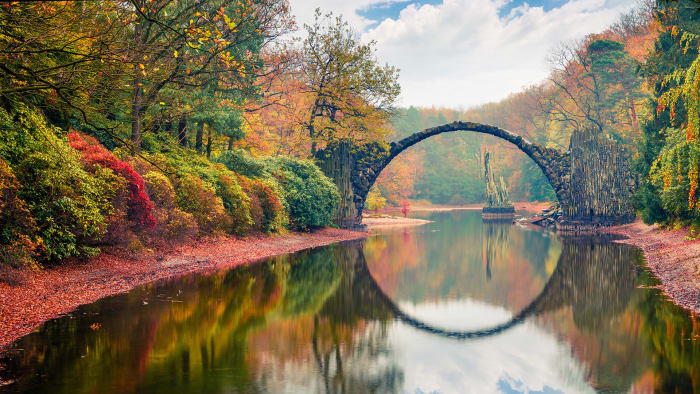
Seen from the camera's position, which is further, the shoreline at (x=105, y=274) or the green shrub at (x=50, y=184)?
the green shrub at (x=50, y=184)

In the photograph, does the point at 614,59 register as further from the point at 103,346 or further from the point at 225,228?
the point at 103,346

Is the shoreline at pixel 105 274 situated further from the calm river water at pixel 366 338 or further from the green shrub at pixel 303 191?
the green shrub at pixel 303 191

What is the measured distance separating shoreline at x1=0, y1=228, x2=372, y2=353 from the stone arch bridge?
9.73 m

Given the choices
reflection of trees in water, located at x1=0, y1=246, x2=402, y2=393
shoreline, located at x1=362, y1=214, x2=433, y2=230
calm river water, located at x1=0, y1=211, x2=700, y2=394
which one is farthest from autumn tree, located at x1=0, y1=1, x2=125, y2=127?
shoreline, located at x1=362, y1=214, x2=433, y2=230

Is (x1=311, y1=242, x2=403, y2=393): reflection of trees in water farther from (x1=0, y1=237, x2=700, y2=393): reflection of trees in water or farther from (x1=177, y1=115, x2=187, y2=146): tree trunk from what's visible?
(x1=177, y1=115, x2=187, y2=146): tree trunk

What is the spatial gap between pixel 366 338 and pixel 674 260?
34.8 feet

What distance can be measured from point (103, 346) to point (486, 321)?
623 centimetres

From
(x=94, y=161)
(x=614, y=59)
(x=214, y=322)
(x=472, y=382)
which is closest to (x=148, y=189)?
(x=94, y=161)

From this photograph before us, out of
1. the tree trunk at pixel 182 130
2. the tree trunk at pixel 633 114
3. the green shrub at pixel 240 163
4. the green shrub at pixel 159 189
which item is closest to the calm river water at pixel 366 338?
the green shrub at pixel 159 189

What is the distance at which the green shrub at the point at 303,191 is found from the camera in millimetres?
24308

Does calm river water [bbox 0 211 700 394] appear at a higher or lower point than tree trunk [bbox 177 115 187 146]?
lower

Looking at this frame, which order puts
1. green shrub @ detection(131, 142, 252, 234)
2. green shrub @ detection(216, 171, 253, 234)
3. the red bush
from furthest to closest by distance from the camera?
green shrub @ detection(216, 171, 253, 234) → green shrub @ detection(131, 142, 252, 234) → the red bush

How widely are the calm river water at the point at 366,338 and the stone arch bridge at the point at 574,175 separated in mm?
15377

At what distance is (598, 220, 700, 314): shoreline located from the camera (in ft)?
34.1
